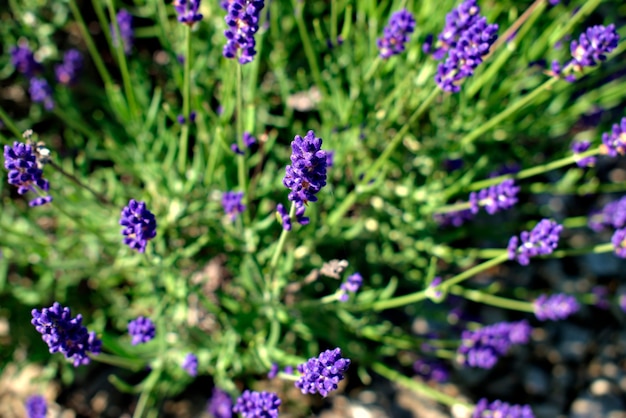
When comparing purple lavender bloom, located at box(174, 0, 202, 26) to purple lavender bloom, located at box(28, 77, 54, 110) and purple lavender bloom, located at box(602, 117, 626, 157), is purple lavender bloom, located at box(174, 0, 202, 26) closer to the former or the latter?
purple lavender bloom, located at box(28, 77, 54, 110)

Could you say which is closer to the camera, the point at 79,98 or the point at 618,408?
the point at 618,408

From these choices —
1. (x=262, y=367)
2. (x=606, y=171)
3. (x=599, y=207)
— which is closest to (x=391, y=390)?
(x=262, y=367)

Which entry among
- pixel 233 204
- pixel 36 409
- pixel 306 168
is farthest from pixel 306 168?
pixel 36 409

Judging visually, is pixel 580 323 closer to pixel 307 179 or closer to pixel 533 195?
pixel 533 195

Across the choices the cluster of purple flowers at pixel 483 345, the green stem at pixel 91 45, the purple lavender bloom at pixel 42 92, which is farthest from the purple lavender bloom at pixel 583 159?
the purple lavender bloom at pixel 42 92

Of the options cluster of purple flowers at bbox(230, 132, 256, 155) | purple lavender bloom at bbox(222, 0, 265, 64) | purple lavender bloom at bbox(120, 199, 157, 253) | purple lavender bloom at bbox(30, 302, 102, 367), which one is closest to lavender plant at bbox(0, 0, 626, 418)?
cluster of purple flowers at bbox(230, 132, 256, 155)

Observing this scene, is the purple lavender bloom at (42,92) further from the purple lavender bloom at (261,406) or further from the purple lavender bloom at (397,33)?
the purple lavender bloom at (261,406)

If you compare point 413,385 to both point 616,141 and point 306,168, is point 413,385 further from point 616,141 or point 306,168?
point 306,168
